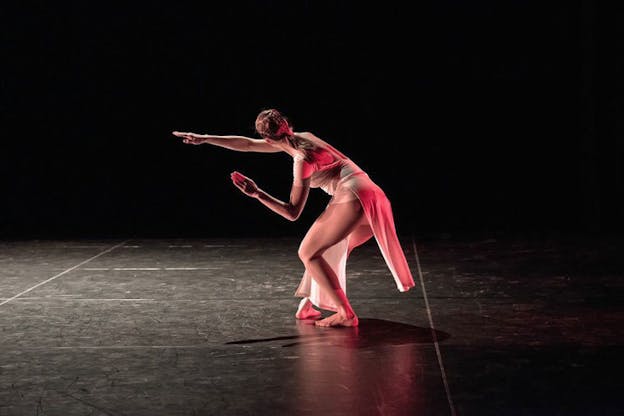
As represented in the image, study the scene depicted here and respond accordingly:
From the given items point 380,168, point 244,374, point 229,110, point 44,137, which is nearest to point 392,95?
point 380,168

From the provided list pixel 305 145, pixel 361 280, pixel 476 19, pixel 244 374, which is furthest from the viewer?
pixel 476 19

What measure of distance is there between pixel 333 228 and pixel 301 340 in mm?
568

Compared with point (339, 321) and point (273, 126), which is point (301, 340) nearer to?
point (339, 321)

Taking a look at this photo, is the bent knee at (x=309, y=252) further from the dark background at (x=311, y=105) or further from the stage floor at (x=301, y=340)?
the dark background at (x=311, y=105)

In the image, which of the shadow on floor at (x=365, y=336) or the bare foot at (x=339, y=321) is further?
the bare foot at (x=339, y=321)

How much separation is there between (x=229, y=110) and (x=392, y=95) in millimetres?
1914

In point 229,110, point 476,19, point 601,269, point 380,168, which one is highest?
point 476,19

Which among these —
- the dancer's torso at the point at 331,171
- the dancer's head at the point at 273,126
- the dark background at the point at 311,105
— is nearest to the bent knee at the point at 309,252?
the dancer's torso at the point at 331,171

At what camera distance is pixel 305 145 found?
4.47m

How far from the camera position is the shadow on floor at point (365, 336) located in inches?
168

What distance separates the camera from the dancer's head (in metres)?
4.46

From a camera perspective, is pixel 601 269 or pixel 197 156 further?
pixel 197 156

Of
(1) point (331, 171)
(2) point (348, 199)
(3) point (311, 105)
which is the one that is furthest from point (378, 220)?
(3) point (311, 105)

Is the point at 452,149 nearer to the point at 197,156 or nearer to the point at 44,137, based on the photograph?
the point at 197,156
